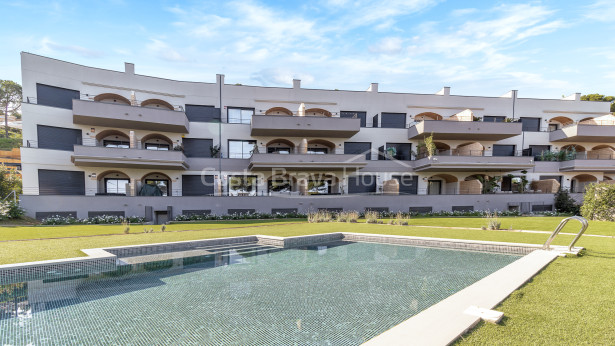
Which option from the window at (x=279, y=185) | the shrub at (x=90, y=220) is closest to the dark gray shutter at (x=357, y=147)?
the window at (x=279, y=185)

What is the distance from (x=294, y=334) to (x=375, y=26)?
13.2m

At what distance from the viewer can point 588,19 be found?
10.6m

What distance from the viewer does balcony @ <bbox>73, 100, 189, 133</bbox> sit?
56.3 feet

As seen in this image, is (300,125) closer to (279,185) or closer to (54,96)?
(279,185)

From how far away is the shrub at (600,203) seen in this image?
14258 millimetres

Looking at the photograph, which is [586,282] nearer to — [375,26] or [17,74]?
[375,26]

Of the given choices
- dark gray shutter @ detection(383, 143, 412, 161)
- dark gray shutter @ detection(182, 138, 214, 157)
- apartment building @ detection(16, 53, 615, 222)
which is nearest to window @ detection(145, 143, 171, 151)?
apartment building @ detection(16, 53, 615, 222)

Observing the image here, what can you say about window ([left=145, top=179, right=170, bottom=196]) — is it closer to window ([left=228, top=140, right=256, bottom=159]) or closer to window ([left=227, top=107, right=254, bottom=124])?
A: window ([left=228, top=140, right=256, bottom=159])

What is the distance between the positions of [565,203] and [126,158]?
32.0m

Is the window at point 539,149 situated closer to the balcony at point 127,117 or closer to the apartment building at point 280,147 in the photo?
the apartment building at point 280,147

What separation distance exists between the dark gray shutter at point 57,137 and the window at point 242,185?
10581 millimetres

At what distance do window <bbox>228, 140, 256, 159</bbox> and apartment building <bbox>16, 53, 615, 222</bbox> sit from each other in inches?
4.8

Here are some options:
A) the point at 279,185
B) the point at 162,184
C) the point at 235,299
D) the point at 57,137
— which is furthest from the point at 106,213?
the point at 235,299

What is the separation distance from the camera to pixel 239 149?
22.3 metres
